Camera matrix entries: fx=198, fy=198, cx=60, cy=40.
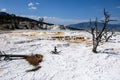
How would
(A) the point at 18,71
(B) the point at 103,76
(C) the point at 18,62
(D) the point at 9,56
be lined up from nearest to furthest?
(B) the point at 103,76 → (A) the point at 18,71 → (C) the point at 18,62 → (D) the point at 9,56

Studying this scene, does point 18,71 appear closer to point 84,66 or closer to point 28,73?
point 28,73

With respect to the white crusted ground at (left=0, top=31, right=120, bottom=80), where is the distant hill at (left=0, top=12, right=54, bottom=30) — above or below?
above

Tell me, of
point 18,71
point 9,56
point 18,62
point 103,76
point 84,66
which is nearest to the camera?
point 103,76

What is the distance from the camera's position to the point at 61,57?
21.2 m

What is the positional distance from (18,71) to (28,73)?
111 cm

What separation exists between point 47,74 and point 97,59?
651cm

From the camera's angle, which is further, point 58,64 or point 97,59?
point 97,59

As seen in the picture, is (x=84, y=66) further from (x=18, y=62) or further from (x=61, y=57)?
(x=18, y=62)

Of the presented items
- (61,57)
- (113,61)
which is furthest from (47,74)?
(113,61)

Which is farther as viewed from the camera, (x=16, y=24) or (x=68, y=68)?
(x=16, y=24)

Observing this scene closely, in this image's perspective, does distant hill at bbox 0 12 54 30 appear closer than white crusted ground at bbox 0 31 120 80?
No

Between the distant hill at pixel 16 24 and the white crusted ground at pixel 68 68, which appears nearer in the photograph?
the white crusted ground at pixel 68 68

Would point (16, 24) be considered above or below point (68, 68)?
above

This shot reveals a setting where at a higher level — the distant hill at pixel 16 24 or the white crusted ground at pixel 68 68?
the distant hill at pixel 16 24
